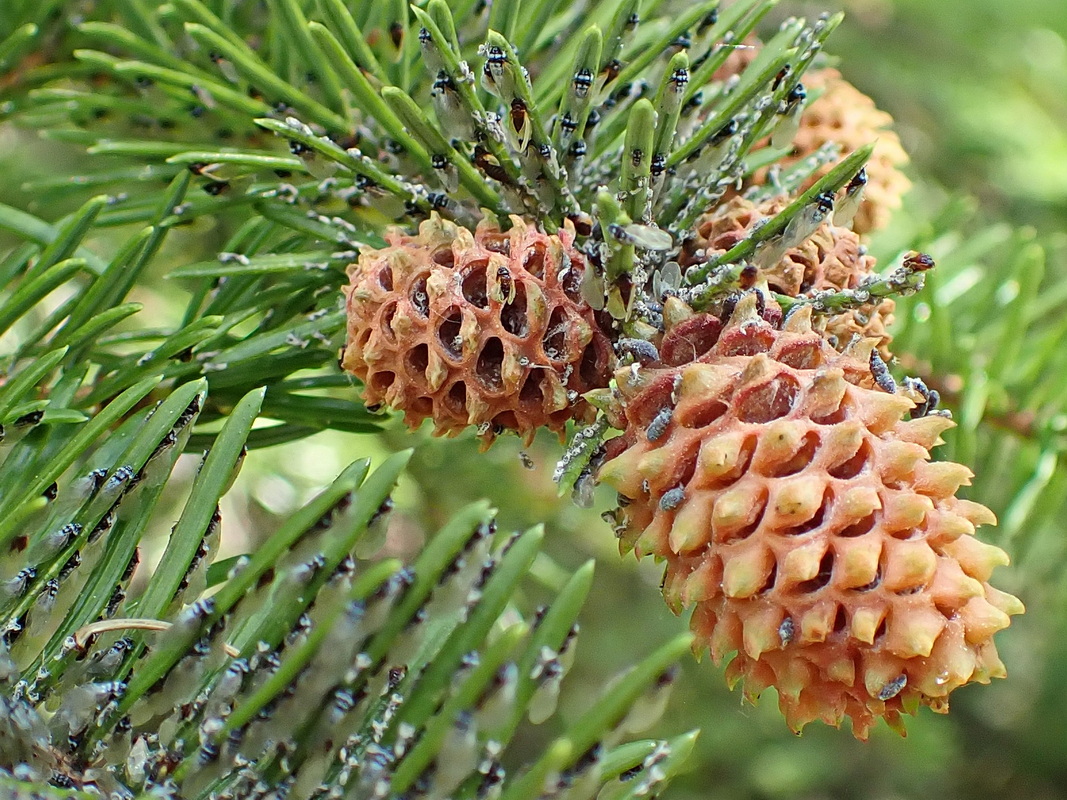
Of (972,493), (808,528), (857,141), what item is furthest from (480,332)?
(972,493)

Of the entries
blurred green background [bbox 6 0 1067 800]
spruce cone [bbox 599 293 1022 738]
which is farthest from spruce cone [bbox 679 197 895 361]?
blurred green background [bbox 6 0 1067 800]

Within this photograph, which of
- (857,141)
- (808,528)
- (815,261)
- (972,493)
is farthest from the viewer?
(972,493)

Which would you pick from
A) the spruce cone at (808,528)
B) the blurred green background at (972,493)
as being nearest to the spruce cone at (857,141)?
the blurred green background at (972,493)

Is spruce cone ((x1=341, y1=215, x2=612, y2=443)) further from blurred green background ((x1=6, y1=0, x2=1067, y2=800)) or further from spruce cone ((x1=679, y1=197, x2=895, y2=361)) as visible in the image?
blurred green background ((x1=6, y1=0, x2=1067, y2=800))

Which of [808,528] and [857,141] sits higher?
[857,141]

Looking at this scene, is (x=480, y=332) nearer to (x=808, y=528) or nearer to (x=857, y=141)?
(x=808, y=528)

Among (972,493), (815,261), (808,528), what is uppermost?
(972,493)

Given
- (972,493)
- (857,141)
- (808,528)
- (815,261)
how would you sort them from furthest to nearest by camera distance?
1. (972,493)
2. (857,141)
3. (815,261)
4. (808,528)
